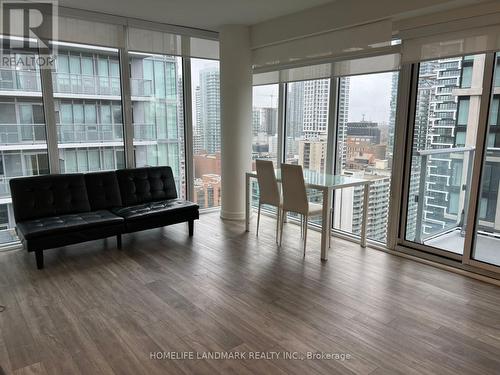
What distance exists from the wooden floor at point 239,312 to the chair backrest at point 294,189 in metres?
0.50

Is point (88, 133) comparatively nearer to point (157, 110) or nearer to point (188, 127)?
point (157, 110)

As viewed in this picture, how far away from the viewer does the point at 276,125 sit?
214 inches

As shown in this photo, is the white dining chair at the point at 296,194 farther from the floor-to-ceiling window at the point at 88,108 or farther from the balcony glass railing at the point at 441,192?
the floor-to-ceiling window at the point at 88,108

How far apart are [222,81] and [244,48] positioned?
538 millimetres

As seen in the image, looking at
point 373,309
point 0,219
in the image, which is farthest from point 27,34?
point 373,309

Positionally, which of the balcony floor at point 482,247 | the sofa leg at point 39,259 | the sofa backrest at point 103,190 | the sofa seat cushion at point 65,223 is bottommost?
the sofa leg at point 39,259

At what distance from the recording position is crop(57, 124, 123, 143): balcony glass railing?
431cm

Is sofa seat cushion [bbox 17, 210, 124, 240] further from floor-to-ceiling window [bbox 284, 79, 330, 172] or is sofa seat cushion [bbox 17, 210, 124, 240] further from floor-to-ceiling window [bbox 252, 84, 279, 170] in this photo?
floor-to-ceiling window [bbox 284, 79, 330, 172]

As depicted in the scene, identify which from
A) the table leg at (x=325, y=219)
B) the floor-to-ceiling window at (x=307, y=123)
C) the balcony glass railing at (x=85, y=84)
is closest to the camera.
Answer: the table leg at (x=325, y=219)

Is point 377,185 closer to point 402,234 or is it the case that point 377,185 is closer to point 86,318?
point 402,234

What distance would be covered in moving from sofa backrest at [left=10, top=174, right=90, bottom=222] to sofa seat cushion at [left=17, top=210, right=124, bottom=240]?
12 centimetres

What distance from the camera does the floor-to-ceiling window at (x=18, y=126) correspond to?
3.90 meters

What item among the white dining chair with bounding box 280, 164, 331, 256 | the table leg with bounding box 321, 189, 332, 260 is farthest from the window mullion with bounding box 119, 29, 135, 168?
the table leg with bounding box 321, 189, 332, 260

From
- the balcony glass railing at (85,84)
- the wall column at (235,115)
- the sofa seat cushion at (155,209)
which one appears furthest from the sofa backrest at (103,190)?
the wall column at (235,115)
